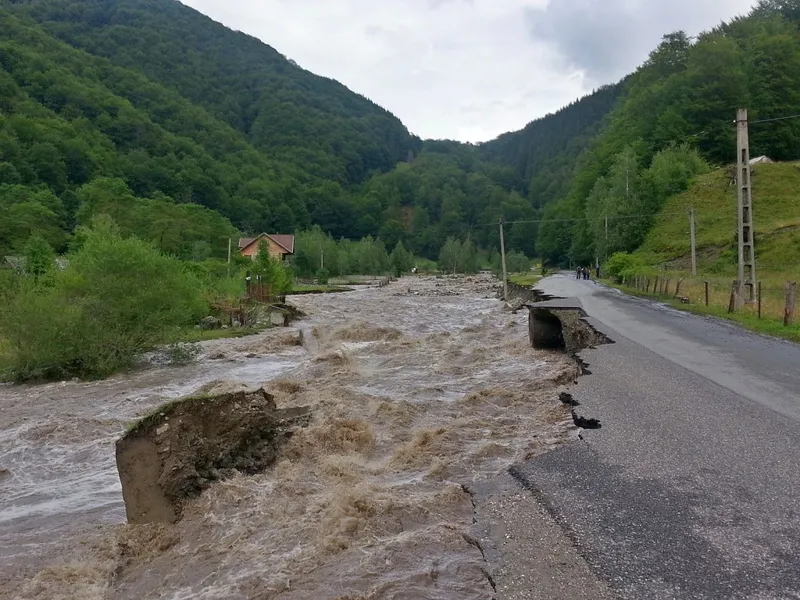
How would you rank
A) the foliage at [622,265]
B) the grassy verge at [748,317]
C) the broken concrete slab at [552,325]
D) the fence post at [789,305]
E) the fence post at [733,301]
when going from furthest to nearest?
1. the foliage at [622,265]
2. the fence post at [733,301]
3. the broken concrete slab at [552,325]
4. the fence post at [789,305]
5. the grassy verge at [748,317]

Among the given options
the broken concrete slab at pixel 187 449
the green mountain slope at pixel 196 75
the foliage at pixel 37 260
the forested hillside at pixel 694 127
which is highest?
the green mountain slope at pixel 196 75

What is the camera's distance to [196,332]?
95.7ft

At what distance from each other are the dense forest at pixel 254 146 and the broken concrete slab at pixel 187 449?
5168 cm

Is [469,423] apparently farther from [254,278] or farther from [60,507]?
[254,278]

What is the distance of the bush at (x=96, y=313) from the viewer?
18.4 meters

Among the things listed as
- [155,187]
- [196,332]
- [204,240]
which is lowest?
[196,332]

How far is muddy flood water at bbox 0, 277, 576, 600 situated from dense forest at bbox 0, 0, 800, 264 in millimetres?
45915

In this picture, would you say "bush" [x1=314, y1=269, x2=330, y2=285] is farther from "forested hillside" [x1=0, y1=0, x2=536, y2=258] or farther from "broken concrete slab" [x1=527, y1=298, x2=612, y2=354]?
"broken concrete slab" [x1=527, y1=298, x2=612, y2=354]

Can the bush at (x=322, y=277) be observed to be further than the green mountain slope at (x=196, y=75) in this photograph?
No

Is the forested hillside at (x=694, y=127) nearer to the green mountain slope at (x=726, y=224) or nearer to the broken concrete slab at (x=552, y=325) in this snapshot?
the green mountain slope at (x=726, y=224)

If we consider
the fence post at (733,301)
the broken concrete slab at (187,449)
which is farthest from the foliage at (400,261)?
the broken concrete slab at (187,449)

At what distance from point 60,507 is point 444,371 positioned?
10.4 meters

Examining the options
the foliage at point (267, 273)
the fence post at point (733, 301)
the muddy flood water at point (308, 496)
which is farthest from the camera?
the foliage at point (267, 273)

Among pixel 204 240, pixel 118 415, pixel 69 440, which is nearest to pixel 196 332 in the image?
pixel 118 415
